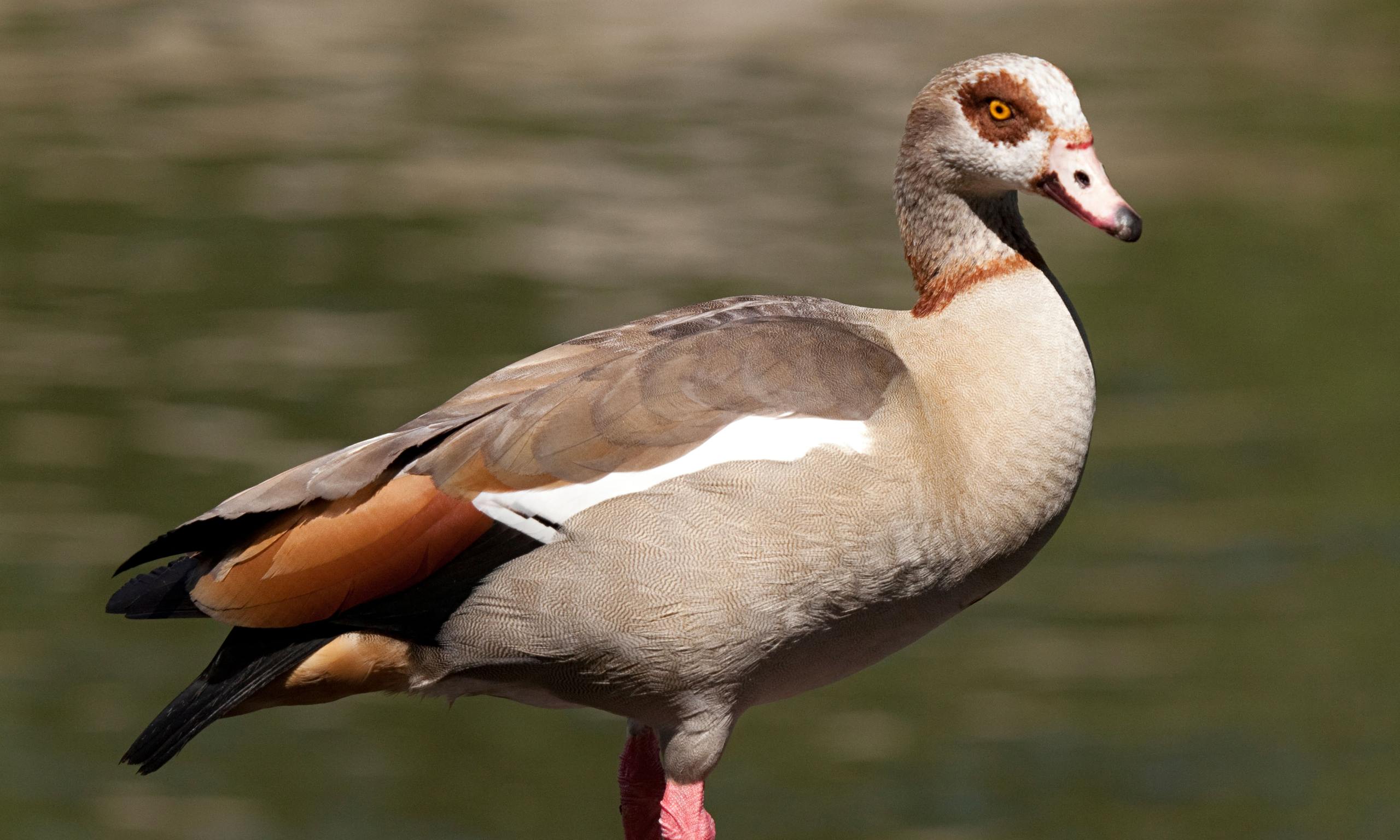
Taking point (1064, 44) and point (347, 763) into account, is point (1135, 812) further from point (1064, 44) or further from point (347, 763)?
point (1064, 44)

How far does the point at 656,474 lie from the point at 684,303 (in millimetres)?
7825

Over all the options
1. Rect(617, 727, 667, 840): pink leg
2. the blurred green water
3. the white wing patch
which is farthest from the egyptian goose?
the blurred green water

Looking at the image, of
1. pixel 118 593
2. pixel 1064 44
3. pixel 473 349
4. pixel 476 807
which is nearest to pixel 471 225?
pixel 473 349

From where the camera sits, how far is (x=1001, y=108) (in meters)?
4.13

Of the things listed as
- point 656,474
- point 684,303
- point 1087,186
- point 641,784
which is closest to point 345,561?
point 656,474

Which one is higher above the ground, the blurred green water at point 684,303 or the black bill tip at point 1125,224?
the black bill tip at point 1125,224

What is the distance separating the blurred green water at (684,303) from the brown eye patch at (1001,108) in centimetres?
400

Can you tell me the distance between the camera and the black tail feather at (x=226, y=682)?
12.6ft

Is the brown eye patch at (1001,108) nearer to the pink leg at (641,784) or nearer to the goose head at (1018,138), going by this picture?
the goose head at (1018,138)

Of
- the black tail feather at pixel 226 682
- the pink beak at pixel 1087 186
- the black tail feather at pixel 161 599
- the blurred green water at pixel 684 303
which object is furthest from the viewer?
the blurred green water at pixel 684 303

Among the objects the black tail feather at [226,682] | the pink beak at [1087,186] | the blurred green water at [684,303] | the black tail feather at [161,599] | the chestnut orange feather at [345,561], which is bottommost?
the blurred green water at [684,303]

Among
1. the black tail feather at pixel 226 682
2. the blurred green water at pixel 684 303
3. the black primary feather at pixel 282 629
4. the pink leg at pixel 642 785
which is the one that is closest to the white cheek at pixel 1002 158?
the black primary feather at pixel 282 629

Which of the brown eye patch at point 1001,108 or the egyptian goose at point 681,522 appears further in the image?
the brown eye patch at point 1001,108

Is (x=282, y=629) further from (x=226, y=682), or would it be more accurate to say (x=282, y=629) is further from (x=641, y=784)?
(x=641, y=784)
